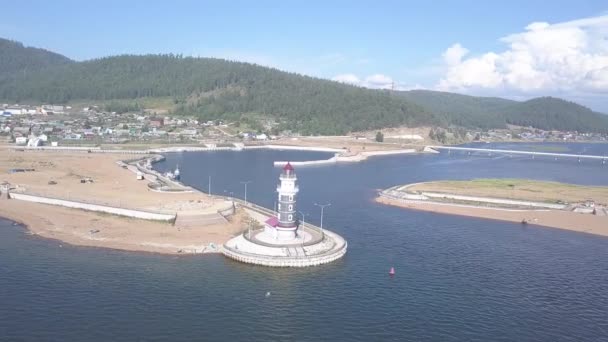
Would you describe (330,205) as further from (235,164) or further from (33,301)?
(235,164)

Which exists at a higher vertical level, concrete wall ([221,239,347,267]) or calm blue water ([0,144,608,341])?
concrete wall ([221,239,347,267])

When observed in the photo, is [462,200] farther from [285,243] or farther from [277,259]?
[277,259]

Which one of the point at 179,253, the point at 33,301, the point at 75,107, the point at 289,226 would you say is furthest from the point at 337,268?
the point at 75,107

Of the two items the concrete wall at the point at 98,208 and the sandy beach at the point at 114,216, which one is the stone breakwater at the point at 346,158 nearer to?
the sandy beach at the point at 114,216

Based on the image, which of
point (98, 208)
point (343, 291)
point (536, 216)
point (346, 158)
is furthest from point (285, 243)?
point (346, 158)

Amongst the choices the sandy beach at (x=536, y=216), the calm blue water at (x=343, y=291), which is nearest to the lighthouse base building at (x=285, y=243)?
the calm blue water at (x=343, y=291)

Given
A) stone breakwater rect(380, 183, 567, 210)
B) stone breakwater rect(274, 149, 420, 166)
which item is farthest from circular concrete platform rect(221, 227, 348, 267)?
stone breakwater rect(274, 149, 420, 166)

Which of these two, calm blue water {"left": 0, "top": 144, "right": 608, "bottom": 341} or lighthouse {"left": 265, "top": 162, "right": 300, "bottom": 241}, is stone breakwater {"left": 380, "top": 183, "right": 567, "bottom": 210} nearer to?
calm blue water {"left": 0, "top": 144, "right": 608, "bottom": 341}
